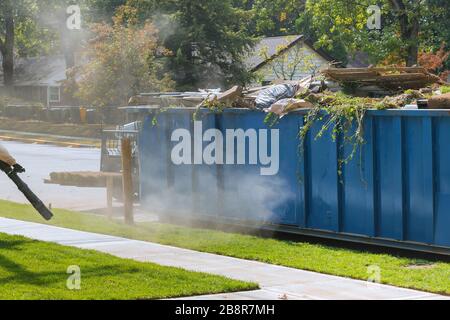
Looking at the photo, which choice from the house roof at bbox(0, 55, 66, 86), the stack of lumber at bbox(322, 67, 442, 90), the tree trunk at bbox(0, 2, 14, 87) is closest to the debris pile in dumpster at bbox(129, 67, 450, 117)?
the stack of lumber at bbox(322, 67, 442, 90)

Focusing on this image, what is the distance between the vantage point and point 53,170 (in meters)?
26.0

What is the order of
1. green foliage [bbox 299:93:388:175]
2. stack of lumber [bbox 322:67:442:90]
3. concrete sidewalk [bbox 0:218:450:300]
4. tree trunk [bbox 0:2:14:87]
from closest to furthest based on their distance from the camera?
concrete sidewalk [bbox 0:218:450:300] < green foliage [bbox 299:93:388:175] < stack of lumber [bbox 322:67:442:90] < tree trunk [bbox 0:2:14:87]

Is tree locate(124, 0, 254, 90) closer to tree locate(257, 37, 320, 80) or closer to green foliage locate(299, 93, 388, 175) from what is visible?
tree locate(257, 37, 320, 80)

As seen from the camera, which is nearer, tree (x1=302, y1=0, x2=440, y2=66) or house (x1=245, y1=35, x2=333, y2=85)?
tree (x1=302, y1=0, x2=440, y2=66)

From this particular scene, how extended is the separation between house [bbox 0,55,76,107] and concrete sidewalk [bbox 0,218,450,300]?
5229 centimetres

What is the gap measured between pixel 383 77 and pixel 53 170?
1385cm

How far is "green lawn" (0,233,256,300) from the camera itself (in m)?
9.59

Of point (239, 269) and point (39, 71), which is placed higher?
point (39, 71)

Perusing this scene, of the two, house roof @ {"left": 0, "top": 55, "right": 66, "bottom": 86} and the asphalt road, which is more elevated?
house roof @ {"left": 0, "top": 55, "right": 66, "bottom": 86}

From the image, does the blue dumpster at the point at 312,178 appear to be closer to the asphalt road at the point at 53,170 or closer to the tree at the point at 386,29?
the asphalt road at the point at 53,170

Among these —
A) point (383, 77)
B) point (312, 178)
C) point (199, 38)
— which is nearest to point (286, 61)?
point (199, 38)

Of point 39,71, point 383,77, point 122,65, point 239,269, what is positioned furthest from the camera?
point 39,71

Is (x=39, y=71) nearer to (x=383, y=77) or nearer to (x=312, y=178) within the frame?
(x=383, y=77)
